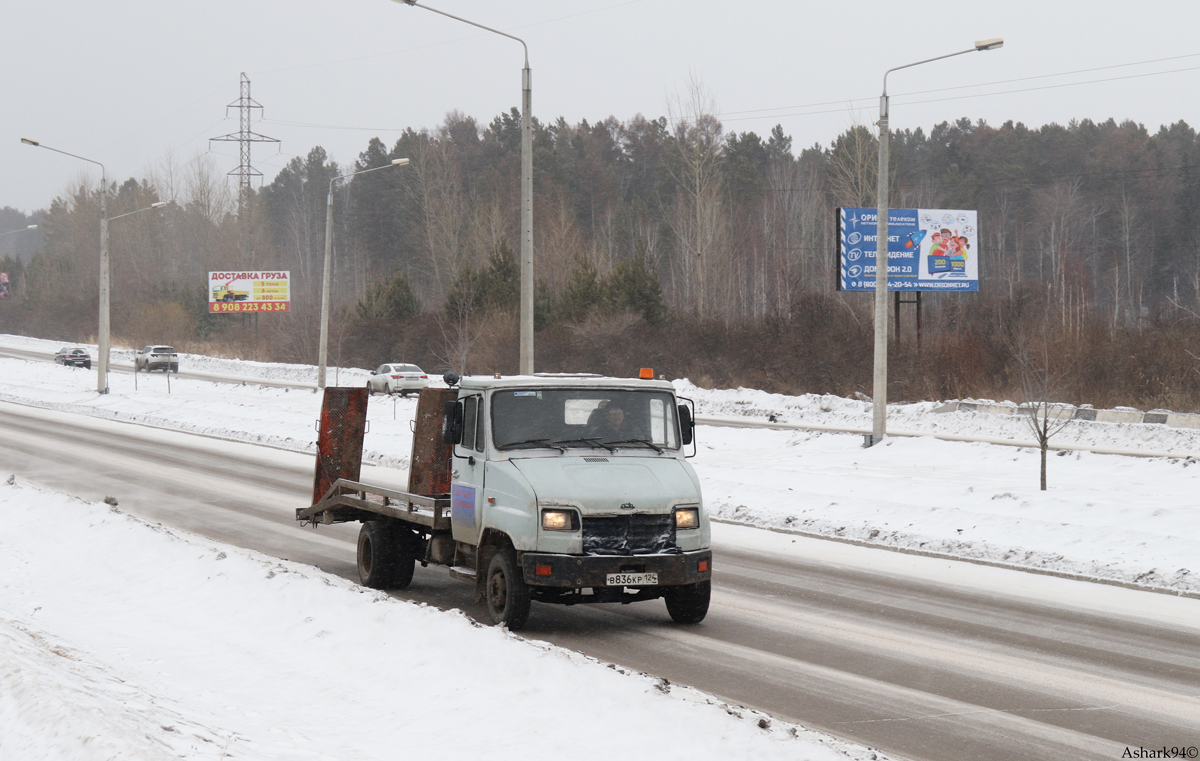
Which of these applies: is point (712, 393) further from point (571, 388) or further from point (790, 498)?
point (571, 388)

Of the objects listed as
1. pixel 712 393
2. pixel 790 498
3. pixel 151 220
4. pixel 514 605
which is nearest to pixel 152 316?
pixel 151 220

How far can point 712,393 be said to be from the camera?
42.9 meters

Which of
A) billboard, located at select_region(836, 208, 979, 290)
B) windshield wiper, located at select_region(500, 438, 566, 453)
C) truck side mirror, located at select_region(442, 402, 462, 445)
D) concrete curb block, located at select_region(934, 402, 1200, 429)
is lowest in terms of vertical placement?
concrete curb block, located at select_region(934, 402, 1200, 429)

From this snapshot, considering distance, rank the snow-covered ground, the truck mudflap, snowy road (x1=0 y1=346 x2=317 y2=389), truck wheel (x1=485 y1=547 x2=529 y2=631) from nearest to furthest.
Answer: the truck mudflap → truck wheel (x1=485 y1=547 x2=529 y2=631) → the snow-covered ground → snowy road (x1=0 y1=346 x2=317 y2=389)

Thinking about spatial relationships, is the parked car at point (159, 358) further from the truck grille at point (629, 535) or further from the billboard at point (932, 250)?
the truck grille at point (629, 535)

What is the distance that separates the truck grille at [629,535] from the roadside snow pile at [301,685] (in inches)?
50.9

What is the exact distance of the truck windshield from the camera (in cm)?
962

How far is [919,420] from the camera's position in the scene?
32.6 metres

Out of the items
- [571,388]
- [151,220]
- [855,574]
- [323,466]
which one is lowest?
[855,574]

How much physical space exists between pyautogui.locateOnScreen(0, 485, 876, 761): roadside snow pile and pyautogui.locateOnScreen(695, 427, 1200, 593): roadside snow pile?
7722mm

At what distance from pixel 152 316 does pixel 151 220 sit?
37483 millimetres

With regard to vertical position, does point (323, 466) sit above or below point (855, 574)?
above

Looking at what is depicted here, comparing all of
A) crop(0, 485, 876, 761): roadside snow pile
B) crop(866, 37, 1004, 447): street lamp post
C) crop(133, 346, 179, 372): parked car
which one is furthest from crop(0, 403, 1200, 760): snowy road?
crop(133, 346, 179, 372): parked car

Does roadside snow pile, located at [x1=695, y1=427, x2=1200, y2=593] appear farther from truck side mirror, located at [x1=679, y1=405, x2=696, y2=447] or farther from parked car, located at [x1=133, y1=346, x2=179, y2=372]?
parked car, located at [x1=133, y1=346, x2=179, y2=372]
